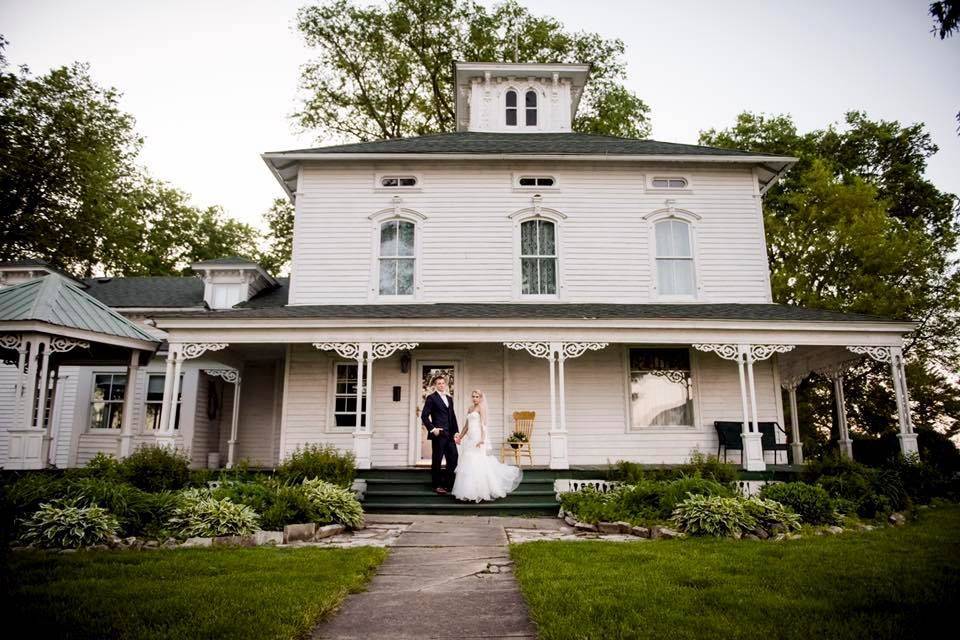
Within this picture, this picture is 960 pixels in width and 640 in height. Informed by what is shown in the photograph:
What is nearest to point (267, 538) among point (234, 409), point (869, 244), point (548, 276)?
point (234, 409)

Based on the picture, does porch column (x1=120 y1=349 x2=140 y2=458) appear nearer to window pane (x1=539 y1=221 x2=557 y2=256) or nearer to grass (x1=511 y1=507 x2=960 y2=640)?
grass (x1=511 y1=507 x2=960 y2=640)

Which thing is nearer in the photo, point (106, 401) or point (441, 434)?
point (441, 434)

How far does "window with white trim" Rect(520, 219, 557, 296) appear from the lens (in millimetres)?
13445

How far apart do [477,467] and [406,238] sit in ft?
19.6

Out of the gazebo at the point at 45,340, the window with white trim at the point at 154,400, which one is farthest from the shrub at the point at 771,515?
the window with white trim at the point at 154,400

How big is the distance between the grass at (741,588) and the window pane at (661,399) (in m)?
5.72

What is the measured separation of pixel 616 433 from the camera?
41.6 ft

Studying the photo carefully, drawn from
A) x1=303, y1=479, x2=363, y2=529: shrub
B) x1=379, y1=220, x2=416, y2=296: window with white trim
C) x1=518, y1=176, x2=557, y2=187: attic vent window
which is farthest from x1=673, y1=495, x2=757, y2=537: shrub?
x1=518, y1=176, x2=557, y2=187: attic vent window

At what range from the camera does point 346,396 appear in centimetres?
1293

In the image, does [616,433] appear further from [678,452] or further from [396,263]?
[396,263]

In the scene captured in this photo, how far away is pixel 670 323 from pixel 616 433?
279cm

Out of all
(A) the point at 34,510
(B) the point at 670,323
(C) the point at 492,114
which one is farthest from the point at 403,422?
(C) the point at 492,114

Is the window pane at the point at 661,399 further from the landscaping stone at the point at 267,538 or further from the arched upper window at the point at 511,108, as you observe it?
the arched upper window at the point at 511,108

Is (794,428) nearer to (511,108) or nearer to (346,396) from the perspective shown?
(346,396)
